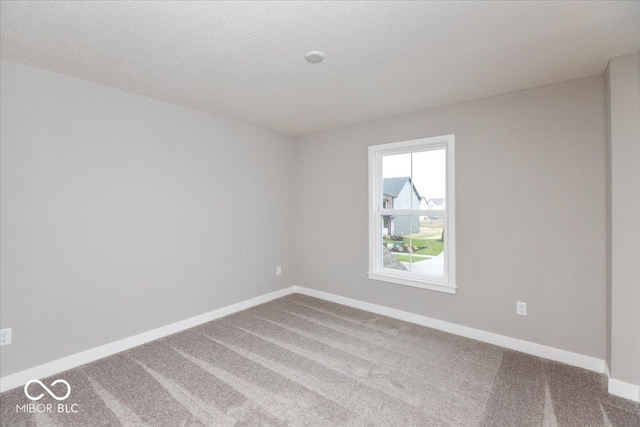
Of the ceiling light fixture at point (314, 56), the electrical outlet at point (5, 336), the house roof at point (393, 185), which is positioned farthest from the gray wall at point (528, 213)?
the electrical outlet at point (5, 336)

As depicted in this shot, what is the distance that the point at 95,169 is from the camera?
104 inches

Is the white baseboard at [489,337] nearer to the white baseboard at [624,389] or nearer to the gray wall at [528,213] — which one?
the gray wall at [528,213]

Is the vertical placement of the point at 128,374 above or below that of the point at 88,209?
below

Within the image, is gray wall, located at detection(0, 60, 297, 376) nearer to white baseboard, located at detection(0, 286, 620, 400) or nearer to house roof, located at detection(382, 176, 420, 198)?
white baseboard, located at detection(0, 286, 620, 400)

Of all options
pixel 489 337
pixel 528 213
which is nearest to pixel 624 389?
pixel 489 337

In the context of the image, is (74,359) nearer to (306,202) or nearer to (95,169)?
(95,169)

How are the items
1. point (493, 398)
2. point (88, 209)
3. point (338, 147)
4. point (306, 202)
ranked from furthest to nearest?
point (306, 202) < point (338, 147) < point (88, 209) < point (493, 398)

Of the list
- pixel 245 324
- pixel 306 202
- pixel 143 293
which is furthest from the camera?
pixel 306 202

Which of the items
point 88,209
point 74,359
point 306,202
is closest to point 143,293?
point 74,359

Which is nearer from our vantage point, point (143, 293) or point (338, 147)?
point (143, 293)

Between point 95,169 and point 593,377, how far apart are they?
445cm

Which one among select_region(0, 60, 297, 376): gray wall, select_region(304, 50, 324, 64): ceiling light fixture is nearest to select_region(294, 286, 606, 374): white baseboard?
select_region(0, 60, 297, 376): gray wall

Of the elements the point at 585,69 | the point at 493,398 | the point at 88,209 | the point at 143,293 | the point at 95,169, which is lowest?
the point at 493,398

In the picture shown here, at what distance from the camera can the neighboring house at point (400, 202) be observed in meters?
3.52
